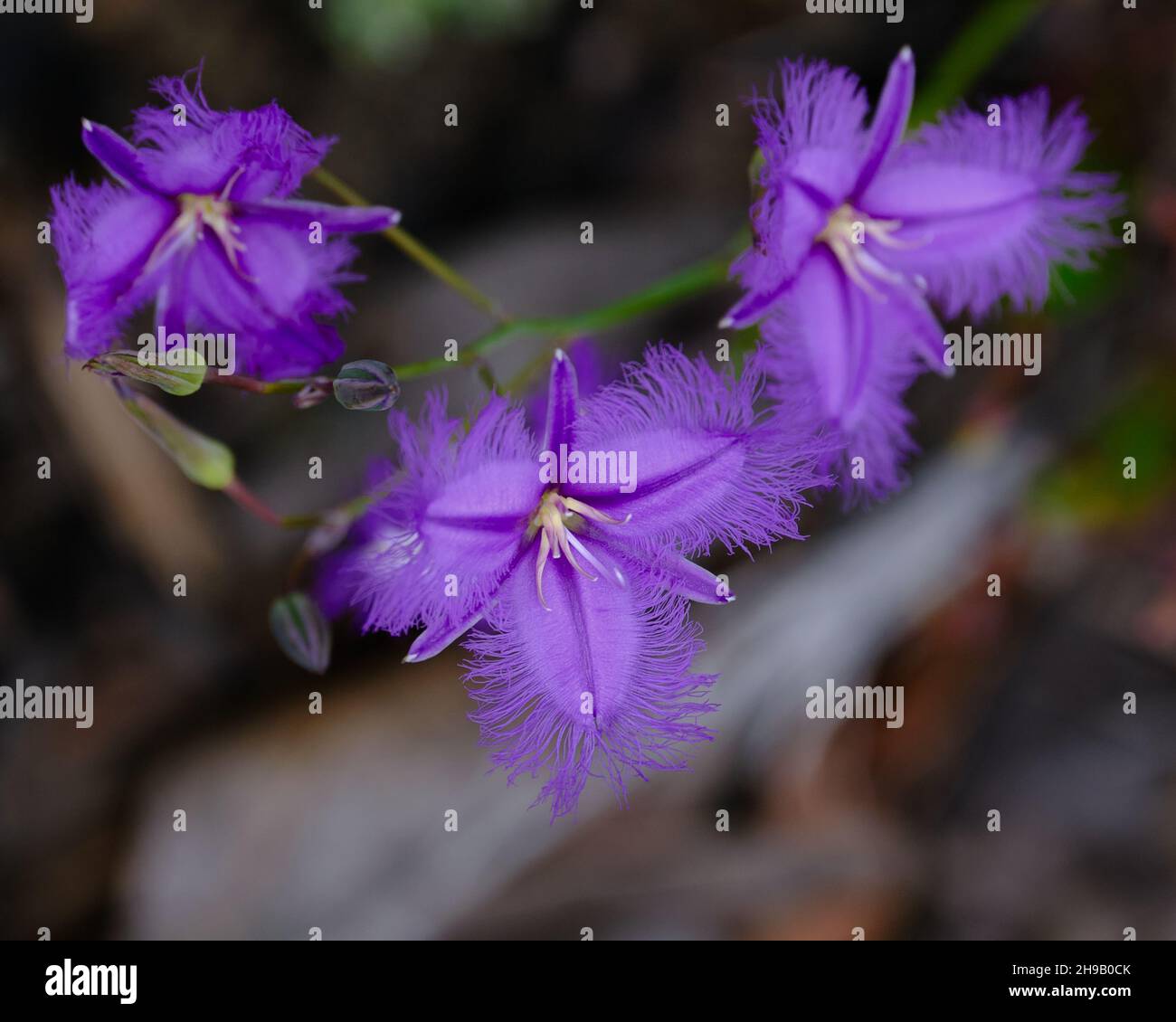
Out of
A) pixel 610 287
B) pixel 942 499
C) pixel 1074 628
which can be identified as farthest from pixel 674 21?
pixel 1074 628

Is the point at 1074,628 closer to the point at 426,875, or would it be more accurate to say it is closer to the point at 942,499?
the point at 942,499

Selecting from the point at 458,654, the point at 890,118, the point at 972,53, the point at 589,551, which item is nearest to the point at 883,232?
the point at 890,118

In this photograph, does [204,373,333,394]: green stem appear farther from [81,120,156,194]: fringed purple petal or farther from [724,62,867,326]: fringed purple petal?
[724,62,867,326]: fringed purple petal

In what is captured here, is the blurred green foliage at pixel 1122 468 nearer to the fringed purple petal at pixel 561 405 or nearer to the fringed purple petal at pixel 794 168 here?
the fringed purple petal at pixel 794 168

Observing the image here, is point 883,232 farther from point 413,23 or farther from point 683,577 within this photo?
point 413,23

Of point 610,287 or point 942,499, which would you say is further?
point 610,287

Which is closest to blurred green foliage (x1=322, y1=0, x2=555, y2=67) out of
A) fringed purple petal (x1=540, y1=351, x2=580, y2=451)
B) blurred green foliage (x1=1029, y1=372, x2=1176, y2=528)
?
fringed purple petal (x1=540, y1=351, x2=580, y2=451)
